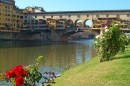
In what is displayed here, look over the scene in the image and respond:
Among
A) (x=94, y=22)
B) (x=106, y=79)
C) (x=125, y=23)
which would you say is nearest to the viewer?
(x=106, y=79)

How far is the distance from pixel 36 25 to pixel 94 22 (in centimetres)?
2442

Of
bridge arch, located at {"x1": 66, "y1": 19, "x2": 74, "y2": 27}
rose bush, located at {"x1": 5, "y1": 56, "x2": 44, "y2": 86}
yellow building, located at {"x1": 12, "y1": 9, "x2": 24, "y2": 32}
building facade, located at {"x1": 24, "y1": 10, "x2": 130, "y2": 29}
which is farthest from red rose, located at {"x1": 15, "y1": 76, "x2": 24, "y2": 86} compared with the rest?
bridge arch, located at {"x1": 66, "y1": 19, "x2": 74, "y2": 27}

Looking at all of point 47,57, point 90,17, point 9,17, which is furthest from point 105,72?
point 9,17

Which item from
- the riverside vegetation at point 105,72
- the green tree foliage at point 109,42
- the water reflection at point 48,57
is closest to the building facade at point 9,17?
the water reflection at point 48,57

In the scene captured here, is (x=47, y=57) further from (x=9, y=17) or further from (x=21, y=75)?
(x=9, y=17)

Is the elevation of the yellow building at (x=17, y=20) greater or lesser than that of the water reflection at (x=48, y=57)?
greater

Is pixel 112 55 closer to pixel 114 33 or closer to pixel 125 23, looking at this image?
pixel 114 33

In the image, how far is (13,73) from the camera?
9.55m

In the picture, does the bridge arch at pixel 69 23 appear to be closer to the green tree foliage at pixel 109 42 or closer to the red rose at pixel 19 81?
the green tree foliage at pixel 109 42

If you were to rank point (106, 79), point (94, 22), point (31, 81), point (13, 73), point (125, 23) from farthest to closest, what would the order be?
point (94, 22), point (125, 23), point (106, 79), point (31, 81), point (13, 73)

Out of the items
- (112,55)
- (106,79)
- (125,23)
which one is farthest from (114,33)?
(125,23)

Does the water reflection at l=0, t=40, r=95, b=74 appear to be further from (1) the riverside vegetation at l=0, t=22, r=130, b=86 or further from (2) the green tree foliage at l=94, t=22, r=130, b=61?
(1) the riverside vegetation at l=0, t=22, r=130, b=86

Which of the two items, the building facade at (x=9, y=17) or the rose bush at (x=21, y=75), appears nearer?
the rose bush at (x=21, y=75)

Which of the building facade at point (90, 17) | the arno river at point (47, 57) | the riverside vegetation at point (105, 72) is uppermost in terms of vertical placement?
the building facade at point (90, 17)
